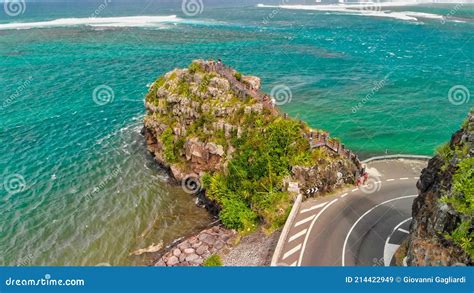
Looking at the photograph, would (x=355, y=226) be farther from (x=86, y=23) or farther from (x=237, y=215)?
(x=86, y=23)

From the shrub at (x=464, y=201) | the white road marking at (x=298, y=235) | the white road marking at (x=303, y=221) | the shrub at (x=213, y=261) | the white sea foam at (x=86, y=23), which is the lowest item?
the shrub at (x=213, y=261)

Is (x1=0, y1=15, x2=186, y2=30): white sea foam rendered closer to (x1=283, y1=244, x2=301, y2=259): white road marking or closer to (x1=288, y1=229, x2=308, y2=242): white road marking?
(x1=288, y1=229, x2=308, y2=242): white road marking

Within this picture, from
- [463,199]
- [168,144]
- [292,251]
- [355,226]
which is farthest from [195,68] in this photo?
[463,199]

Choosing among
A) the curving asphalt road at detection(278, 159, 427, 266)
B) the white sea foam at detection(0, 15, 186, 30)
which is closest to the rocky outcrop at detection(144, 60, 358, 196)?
the curving asphalt road at detection(278, 159, 427, 266)

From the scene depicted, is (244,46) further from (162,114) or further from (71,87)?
(162,114)

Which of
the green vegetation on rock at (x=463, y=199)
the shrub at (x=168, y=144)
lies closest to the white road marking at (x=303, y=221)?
the green vegetation on rock at (x=463, y=199)

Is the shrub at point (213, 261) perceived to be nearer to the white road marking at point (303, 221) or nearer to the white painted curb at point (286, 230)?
the white painted curb at point (286, 230)
